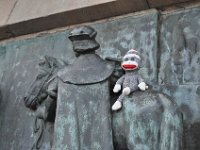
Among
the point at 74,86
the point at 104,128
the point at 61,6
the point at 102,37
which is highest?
the point at 61,6

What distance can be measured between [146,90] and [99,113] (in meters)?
0.18

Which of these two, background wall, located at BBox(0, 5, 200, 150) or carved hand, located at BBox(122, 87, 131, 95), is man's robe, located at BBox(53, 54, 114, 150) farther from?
background wall, located at BBox(0, 5, 200, 150)

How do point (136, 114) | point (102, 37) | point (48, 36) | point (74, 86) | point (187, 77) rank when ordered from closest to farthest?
1. point (136, 114)
2. point (74, 86)
3. point (187, 77)
4. point (102, 37)
5. point (48, 36)

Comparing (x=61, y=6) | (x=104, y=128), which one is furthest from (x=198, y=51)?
(x=61, y=6)

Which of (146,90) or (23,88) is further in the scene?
(23,88)

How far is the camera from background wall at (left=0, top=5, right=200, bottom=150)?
2.29 m

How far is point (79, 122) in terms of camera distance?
2121 millimetres

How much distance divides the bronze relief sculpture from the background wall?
212 mm

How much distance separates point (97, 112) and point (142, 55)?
0.42 meters

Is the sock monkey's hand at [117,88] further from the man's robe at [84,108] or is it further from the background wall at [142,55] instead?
the background wall at [142,55]

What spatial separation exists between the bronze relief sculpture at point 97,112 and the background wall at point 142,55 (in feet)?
0.70

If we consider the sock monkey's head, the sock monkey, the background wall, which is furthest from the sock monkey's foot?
the background wall

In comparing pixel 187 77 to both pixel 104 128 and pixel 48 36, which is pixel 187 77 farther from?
pixel 48 36

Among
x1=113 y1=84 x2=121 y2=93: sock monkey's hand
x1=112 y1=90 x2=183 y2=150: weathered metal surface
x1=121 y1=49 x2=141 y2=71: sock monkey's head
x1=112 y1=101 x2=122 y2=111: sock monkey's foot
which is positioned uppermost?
x1=121 y1=49 x2=141 y2=71: sock monkey's head
